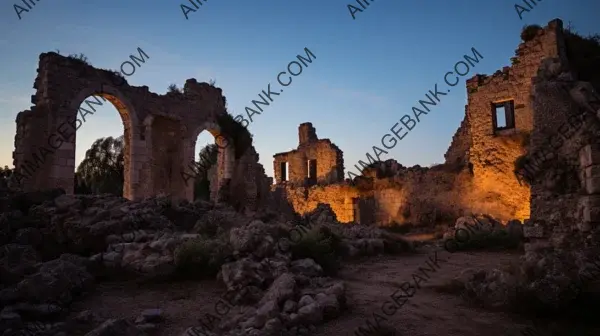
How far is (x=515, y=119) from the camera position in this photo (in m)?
15.5

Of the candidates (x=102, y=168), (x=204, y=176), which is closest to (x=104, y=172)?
(x=102, y=168)

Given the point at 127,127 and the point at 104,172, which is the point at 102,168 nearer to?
the point at 104,172

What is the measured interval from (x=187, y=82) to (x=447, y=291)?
12538 mm

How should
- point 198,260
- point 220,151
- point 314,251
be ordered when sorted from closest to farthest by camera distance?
point 198,260, point 314,251, point 220,151

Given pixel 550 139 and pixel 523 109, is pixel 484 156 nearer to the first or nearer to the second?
pixel 523 109

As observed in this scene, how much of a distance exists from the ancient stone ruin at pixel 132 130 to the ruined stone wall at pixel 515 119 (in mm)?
9073

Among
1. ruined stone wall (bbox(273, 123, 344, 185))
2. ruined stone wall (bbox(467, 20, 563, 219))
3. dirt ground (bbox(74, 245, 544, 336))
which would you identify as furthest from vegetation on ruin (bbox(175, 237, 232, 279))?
ruined stone wall (bbox(273, 123, 344, 185))

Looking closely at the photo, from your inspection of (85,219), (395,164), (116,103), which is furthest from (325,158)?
(85,219)

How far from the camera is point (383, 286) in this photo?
18.0ft

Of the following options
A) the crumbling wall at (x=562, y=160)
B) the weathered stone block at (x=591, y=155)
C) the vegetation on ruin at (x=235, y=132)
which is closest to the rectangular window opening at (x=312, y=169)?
the vegetation on ruin at (x=235, y=132)

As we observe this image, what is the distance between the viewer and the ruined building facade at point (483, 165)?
49.3ft

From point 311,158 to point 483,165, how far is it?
12.9m

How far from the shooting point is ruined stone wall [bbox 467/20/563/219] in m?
14.9

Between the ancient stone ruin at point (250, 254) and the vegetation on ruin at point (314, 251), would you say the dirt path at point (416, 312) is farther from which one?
the vegetation on ruin at point (314, 251)
